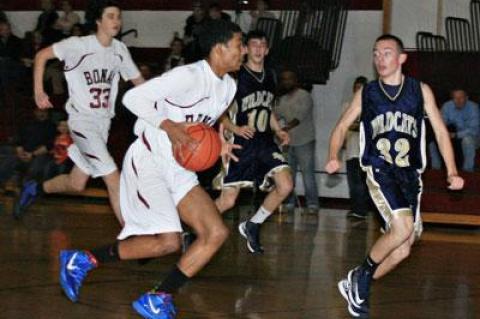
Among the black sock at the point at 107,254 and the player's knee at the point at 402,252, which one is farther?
the player's knee at the point at 402,252

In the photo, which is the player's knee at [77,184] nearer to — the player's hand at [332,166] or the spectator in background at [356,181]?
the player's hand at [332,166]

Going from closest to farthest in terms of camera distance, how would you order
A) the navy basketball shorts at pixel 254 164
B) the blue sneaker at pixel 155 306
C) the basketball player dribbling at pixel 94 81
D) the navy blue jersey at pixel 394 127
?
the blue sneaker at pixel 155 306
the navy blue jersey at pixel 394 127
the basketball player dribbling at pixel 94 81
the navy basketball shorts at pixel 254 164

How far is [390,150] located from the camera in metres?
8.13

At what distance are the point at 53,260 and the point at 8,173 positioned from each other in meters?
6.77

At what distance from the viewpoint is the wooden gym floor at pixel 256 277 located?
808cm

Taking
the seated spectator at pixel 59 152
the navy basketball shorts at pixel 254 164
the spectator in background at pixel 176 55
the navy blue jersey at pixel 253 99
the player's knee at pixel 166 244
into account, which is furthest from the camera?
the spectator in background at pixel 176 55

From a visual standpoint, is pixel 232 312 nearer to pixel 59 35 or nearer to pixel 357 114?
pixel 357 114

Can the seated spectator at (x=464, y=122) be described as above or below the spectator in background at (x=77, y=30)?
below

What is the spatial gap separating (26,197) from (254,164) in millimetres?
3334

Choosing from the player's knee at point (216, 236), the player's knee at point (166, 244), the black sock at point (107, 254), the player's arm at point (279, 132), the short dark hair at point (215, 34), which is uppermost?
the short dark hair at point (215, 34)

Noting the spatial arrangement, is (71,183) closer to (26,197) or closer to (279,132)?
(26,197)

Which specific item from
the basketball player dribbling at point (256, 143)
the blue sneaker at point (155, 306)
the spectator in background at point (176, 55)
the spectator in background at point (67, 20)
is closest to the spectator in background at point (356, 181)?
the spectator in background at point (176, 55)

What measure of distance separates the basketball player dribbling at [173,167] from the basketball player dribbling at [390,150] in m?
1.08

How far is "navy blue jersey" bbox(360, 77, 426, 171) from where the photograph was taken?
26.7ft
